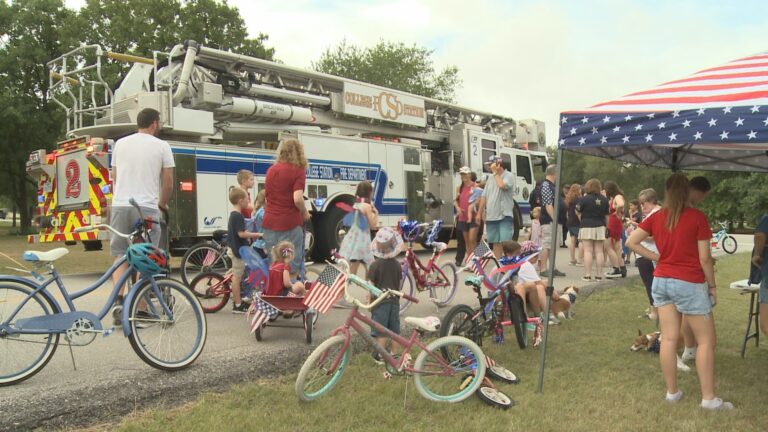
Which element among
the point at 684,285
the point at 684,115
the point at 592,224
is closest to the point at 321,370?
the point at 684,285

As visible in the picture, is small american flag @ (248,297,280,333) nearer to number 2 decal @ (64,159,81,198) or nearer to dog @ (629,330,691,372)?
dog @ (629,330,691,372)

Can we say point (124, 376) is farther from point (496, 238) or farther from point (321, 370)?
point (496, 238)

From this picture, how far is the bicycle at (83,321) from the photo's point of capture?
148 inches

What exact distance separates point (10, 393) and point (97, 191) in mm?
6333

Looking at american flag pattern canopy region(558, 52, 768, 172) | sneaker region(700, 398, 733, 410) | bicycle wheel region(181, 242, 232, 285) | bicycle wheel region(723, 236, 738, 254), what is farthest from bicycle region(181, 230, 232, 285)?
bicycle wheel region(723, 236, 738, 254)

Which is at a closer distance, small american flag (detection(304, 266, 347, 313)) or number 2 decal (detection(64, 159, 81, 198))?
small american flag (detection(304, 266, 347, 313))

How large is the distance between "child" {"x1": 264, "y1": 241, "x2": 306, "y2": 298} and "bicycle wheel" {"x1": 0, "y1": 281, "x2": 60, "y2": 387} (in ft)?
6.01

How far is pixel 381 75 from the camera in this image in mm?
41812

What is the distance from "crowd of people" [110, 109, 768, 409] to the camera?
12.8ft

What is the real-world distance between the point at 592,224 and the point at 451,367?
5.74 m

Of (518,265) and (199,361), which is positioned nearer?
(199,361)

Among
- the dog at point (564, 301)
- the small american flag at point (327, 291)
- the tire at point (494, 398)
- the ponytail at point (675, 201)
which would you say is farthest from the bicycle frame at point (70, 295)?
the dog at point (564, 301)

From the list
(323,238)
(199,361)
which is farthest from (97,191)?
(199,361)

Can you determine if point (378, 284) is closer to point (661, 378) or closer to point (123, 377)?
point (123, 377)
